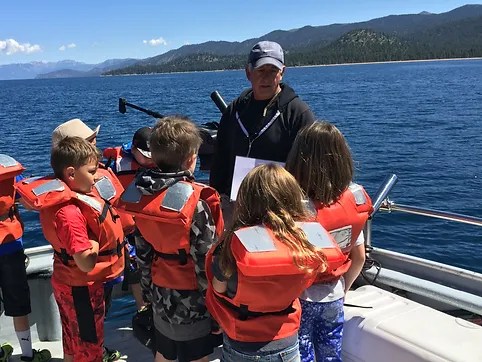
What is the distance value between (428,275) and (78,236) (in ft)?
7.35

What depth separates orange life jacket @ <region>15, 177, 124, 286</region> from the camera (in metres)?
2.59

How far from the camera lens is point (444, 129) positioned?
21.8 metres

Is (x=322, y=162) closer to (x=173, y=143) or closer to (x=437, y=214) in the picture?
(x=173, y=143)

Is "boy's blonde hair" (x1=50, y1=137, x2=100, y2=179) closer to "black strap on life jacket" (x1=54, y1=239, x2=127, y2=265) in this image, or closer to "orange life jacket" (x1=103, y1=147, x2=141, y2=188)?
"black strap on life jacket" (x1=54, y1=239, x2=127, y2=265)

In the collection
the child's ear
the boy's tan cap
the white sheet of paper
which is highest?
the boy's tan cap

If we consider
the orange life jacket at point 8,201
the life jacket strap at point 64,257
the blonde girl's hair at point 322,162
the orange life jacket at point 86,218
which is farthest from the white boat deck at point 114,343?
the blonde girl's hair at point 322,162

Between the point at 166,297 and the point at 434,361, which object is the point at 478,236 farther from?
the point at 166,297

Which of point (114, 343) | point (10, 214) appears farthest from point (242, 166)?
point (114, 343)

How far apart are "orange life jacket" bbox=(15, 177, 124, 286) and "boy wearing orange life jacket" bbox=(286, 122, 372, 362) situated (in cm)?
103

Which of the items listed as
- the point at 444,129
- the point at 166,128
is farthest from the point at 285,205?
the point at 444,129

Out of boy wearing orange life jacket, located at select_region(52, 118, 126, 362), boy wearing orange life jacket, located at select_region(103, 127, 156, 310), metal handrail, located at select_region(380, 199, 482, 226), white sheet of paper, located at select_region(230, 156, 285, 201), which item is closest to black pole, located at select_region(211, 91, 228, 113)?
boy wearing orange life jacket, located at select_region(103, 127, 156, 310)

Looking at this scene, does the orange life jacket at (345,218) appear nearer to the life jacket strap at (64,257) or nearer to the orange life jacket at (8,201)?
the life jacket strap at (64,257)

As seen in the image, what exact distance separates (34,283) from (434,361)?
2.62 meters

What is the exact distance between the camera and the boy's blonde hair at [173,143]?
241 centimetres
